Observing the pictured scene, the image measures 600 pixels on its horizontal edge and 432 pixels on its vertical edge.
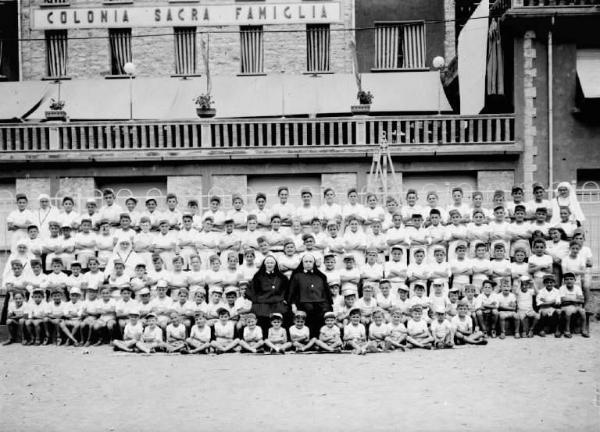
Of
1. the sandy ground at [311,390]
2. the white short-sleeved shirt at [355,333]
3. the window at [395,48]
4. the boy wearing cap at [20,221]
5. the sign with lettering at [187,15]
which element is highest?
the sign with lettering at [187,15]

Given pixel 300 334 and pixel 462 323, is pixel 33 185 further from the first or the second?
pixel 462 323

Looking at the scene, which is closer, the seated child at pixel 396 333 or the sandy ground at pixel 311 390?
the sandy ground at pixel 311 390

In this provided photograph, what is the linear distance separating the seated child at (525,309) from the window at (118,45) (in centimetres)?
1639

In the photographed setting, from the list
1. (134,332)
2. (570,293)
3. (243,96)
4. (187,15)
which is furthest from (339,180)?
(134,332)

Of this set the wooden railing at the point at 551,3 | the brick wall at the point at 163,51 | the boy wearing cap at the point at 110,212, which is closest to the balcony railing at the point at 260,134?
the wooden railing at the point at 551,3

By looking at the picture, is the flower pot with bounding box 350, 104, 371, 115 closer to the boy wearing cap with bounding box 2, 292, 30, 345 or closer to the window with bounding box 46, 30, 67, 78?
the boy wearing cap with bounding box 2, 292, 30, 345

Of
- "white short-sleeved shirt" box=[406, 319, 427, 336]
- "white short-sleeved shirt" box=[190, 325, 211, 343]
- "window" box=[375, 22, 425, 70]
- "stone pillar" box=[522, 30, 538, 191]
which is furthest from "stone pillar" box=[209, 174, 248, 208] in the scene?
"white short-sleeved shirt" box=[406, 319, 427, 336]

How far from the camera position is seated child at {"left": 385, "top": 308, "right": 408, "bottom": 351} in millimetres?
10703

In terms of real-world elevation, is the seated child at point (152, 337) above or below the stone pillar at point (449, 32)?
below

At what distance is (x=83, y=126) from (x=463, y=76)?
10094mm

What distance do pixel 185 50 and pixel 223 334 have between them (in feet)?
49.1

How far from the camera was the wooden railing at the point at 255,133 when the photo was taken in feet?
61.5

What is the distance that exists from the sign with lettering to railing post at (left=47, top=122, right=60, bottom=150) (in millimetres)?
5667

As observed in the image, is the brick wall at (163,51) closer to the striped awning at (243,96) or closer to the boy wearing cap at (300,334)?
the striped awning at (243,96)
